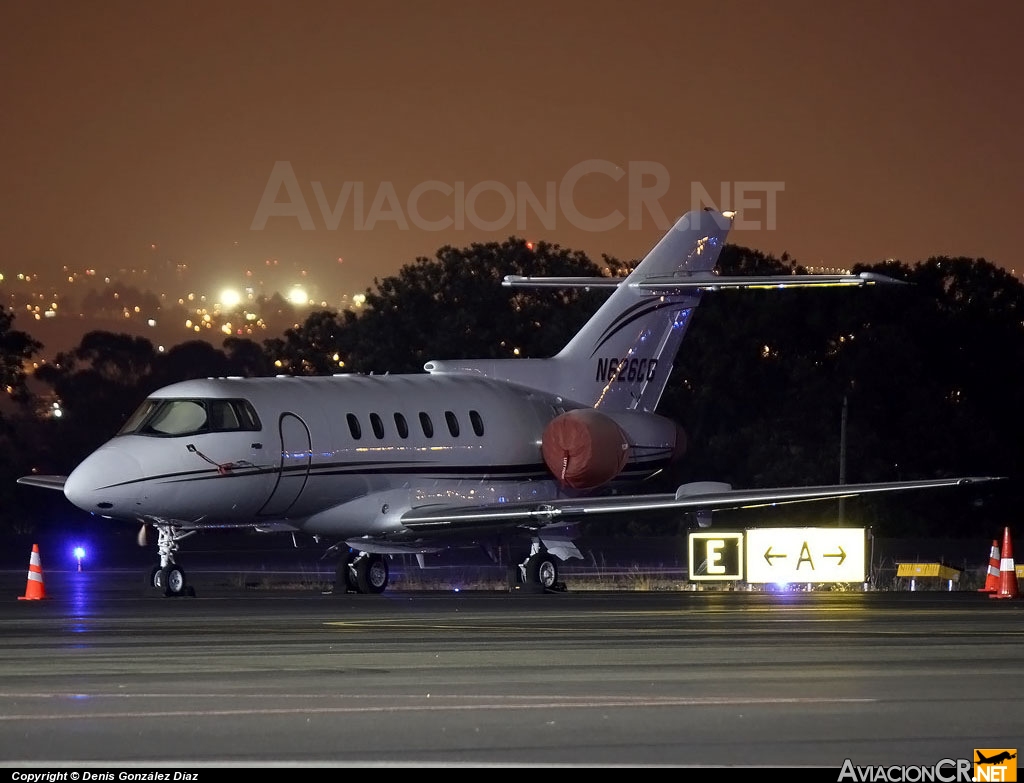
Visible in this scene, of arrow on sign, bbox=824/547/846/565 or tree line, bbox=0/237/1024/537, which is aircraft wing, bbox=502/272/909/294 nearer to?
arrow on sign, bbox=824/547/846/565

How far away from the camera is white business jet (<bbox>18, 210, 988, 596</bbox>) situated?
27.7m

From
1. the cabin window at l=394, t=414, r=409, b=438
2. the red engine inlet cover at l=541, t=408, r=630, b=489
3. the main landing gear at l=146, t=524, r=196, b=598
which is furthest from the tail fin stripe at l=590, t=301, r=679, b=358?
the main landing gear at l=146, t=524, r=196, b=598

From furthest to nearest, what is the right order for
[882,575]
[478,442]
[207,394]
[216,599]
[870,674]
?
[882,575] → [478,442] → [207,394] → [216,599] → [870,674]

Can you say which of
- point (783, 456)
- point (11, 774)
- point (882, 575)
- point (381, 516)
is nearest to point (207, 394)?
point (381, 516)

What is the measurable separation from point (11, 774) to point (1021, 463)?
5932 cm

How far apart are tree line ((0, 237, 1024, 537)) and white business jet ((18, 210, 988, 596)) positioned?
77.5ft

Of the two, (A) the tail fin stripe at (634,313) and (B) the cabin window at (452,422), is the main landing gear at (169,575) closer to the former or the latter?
(B) the cabin window at (452,422)

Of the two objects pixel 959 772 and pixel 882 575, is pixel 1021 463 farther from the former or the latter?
pixel 959 772

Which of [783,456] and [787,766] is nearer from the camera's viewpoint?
[787,766]

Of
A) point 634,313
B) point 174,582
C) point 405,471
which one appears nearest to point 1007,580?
point 405,471

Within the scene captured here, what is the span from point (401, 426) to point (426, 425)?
0.60m

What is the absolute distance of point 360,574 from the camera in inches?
1191

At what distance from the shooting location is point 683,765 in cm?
920

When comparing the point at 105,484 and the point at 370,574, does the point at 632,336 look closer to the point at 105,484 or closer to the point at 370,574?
the point at 370,574
